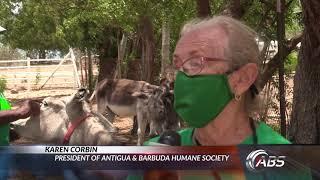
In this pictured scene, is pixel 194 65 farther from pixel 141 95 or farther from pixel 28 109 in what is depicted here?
pixel 141 95

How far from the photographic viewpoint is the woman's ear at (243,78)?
208 centimetres

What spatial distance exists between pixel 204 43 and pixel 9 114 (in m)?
2.51

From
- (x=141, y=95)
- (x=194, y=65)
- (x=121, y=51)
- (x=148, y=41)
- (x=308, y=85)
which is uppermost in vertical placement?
(x=148, y=41)

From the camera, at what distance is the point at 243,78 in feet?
6.92

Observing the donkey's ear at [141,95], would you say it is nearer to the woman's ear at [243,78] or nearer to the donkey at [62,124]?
the donkey at [62,124]

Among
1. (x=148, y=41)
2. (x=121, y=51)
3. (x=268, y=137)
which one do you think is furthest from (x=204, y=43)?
(x=121, y=51)

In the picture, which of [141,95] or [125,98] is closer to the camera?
[141,95]

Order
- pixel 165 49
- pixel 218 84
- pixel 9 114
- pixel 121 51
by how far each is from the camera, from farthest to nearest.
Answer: pixel 121 51 < pixel 165 49 < pixel 9 114 < pixel 218 84

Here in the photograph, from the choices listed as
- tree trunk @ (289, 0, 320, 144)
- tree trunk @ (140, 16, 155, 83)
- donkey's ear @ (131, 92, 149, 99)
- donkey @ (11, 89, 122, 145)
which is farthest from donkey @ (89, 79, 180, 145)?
tree trunk @ (289, 0, 320, 144)

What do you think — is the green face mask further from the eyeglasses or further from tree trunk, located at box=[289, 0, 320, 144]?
tree trunk, located at box=[289, 0, 320, 144]

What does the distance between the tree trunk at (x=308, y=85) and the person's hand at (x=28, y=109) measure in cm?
230

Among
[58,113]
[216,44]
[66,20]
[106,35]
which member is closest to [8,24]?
[106,35]

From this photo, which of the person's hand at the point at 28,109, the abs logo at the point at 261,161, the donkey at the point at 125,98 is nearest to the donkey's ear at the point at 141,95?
the donkey at the point at 125,98

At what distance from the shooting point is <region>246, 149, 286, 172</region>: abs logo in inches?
68.0
